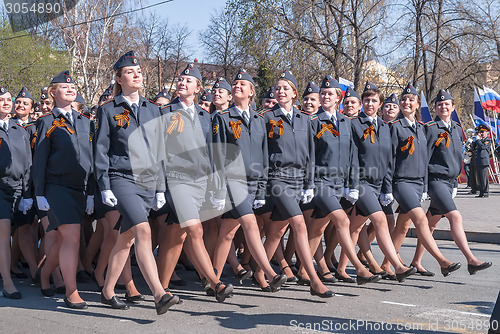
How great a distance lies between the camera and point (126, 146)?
5688mm

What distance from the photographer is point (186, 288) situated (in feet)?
22.9

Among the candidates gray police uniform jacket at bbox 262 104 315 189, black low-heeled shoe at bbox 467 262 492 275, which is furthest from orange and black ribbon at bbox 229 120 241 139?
black low-heeled shoe at bbox 467 262 492 275

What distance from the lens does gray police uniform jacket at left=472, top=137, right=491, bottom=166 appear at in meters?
19.7

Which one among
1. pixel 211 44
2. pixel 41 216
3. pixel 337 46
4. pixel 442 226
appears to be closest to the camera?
pixel 41 216

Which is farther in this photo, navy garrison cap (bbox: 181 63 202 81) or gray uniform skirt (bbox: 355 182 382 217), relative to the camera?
gray uniform skirt (bbox: 355 182 382 217)

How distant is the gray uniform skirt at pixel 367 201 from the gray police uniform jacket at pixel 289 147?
2.32 ft

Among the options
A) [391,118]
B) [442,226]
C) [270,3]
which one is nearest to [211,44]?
[270,3]

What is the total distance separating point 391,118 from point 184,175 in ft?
9.82

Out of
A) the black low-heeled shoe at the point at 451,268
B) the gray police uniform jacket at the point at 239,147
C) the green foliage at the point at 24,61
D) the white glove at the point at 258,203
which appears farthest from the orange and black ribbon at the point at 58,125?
the green foliage at the point at 24,61

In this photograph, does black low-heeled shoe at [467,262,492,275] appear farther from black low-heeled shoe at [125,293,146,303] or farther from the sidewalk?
the sidewalk

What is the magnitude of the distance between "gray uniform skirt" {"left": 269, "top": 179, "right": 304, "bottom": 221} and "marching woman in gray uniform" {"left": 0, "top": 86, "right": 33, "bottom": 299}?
2629 millimetres

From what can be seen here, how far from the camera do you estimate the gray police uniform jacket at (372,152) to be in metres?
7.13

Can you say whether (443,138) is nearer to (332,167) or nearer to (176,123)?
(332,167)

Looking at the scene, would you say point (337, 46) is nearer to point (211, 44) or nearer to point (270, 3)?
point (270, 3)
